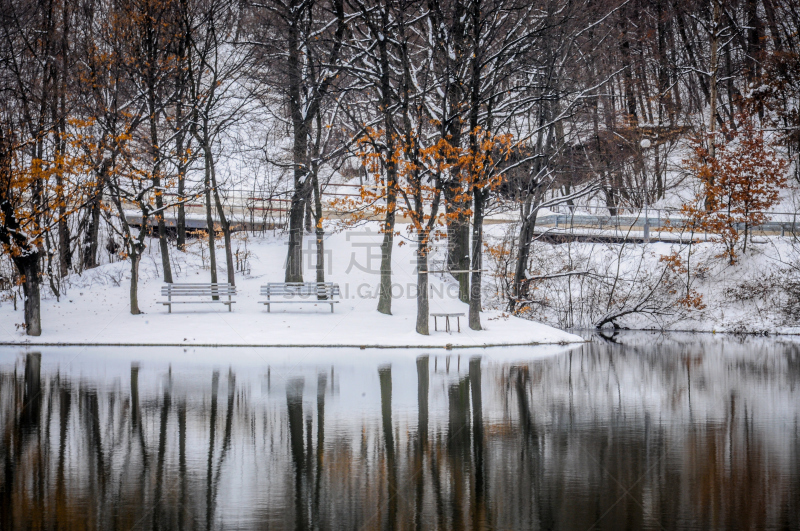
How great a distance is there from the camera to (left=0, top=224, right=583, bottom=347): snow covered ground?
59.5 feet

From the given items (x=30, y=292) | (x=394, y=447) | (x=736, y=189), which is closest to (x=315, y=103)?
(x=30, y=292)

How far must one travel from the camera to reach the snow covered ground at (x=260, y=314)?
1814cm

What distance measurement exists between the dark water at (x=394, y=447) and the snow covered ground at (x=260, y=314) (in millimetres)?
3983

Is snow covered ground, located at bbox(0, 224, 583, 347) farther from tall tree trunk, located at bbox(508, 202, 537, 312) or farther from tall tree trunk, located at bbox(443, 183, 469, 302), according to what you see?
tall tree trunk, located at bbox(508, 202, 537, 312)

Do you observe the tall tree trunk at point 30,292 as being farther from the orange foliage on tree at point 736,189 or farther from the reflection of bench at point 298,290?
the orange foliage on tree at point 736,189

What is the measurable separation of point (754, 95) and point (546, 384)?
27378mm

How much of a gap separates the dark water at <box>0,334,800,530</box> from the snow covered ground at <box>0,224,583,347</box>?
3.98m

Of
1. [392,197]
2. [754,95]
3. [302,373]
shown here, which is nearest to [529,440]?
[302,373]

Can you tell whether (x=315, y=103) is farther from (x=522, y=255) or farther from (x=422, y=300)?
(x=522, y=255)

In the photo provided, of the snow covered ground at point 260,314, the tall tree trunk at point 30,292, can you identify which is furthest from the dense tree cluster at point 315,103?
the snow covered ground at point 260,314

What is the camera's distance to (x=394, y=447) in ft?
26.0

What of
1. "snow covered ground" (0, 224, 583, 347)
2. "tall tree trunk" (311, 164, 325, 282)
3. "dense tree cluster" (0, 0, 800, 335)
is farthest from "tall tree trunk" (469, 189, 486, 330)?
"tall tree trunk" (311, 164, 325, 282)

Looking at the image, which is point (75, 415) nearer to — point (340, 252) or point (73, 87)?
point (73, 87)

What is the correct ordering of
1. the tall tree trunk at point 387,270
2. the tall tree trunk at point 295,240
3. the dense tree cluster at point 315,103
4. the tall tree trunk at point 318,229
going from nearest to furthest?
the dense tree cluster at point 315,103 < the tall tree trunk at point 387,270 < the tall tree trunk at point 318,229 < the tall tree trunk at point 295,240
